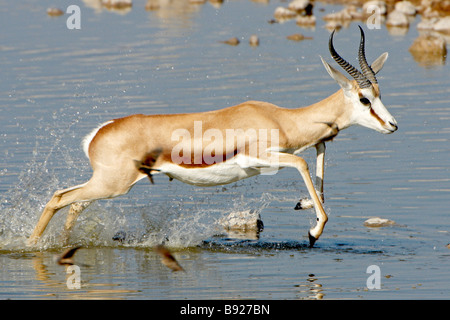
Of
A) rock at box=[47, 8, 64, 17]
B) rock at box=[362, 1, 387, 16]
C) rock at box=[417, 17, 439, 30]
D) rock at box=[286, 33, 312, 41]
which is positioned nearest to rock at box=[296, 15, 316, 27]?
rock at box=[362, 1, 387, 16]

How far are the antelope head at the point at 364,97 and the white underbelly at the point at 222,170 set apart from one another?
3.32ft

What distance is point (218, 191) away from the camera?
10414 millimetres

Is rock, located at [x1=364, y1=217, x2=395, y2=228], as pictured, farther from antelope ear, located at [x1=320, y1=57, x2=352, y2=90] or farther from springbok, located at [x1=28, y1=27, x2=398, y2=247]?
antelope ear, located at [x1=320, y1=57, x2=352, y2=90]

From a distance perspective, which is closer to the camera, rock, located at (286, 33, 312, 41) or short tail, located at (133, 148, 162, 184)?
short tail, located at (133, 148, 162, 184)

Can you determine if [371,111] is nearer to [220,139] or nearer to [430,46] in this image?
[220,139]

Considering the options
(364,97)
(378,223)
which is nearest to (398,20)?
(378,223)

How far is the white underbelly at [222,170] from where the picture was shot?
7.99 metres

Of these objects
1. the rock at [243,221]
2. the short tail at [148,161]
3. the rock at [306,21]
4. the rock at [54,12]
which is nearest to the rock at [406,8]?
the rock at [306,21]

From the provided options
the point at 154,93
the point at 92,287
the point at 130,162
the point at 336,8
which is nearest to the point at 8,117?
the point at 154,93

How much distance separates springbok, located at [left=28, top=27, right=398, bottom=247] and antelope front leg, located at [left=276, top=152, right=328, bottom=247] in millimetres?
19

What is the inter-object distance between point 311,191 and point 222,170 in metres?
0.88

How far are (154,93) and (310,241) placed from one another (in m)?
7.83

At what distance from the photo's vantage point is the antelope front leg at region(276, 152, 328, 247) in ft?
25.5

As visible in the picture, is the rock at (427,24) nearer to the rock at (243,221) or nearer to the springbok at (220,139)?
the rock at (243,221)
